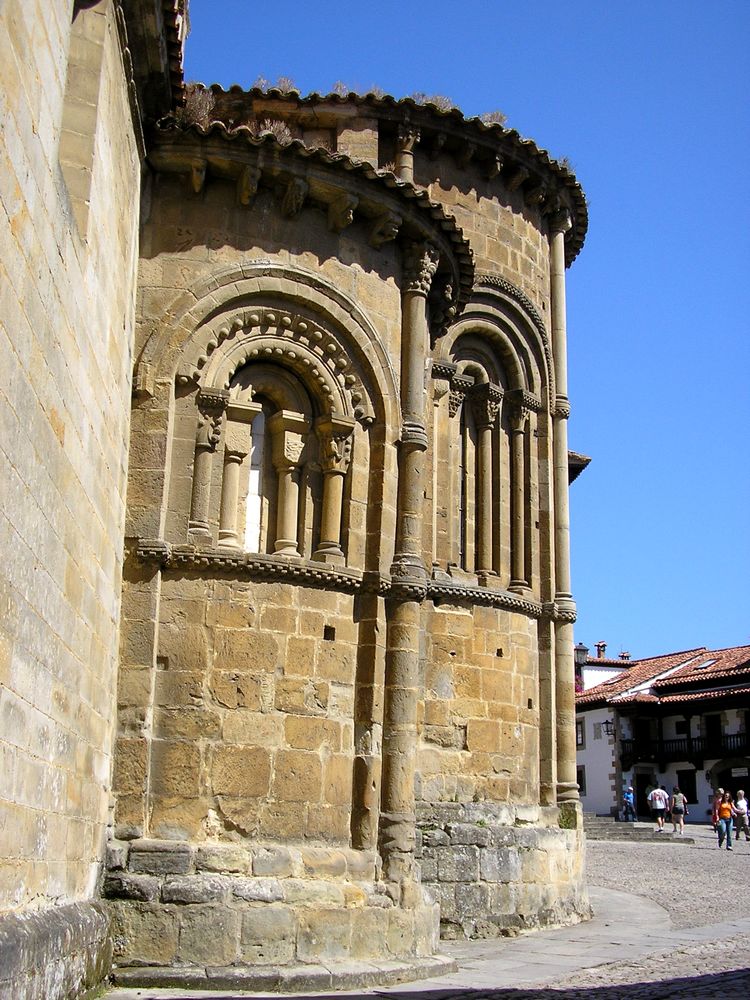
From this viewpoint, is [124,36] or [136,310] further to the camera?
[136,310]

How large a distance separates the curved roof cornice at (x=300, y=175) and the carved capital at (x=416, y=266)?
113 mm

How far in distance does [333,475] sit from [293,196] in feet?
8.72

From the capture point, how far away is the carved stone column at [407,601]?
1077 centimetres

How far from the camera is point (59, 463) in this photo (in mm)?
7082

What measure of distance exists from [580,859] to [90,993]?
27.3 feet

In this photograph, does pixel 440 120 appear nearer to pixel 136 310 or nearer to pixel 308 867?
pixel 136 310

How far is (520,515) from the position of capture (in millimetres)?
15609

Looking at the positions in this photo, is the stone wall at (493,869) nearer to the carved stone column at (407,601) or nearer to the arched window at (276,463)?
the carved stone column at (407,601)

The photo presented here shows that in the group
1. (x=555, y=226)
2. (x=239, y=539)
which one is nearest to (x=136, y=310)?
(x=239, y=539)

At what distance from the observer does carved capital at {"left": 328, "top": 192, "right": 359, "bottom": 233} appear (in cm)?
1132

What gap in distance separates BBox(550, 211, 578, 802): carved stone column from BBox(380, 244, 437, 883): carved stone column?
4640 millimetres

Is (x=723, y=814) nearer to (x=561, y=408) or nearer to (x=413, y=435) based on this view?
(x=561, y=408)

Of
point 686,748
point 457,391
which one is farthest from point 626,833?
point 686,748

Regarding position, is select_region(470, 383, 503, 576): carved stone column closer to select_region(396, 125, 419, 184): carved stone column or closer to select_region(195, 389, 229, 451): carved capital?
select_region(396, 125, 419, 184): carved stone column
